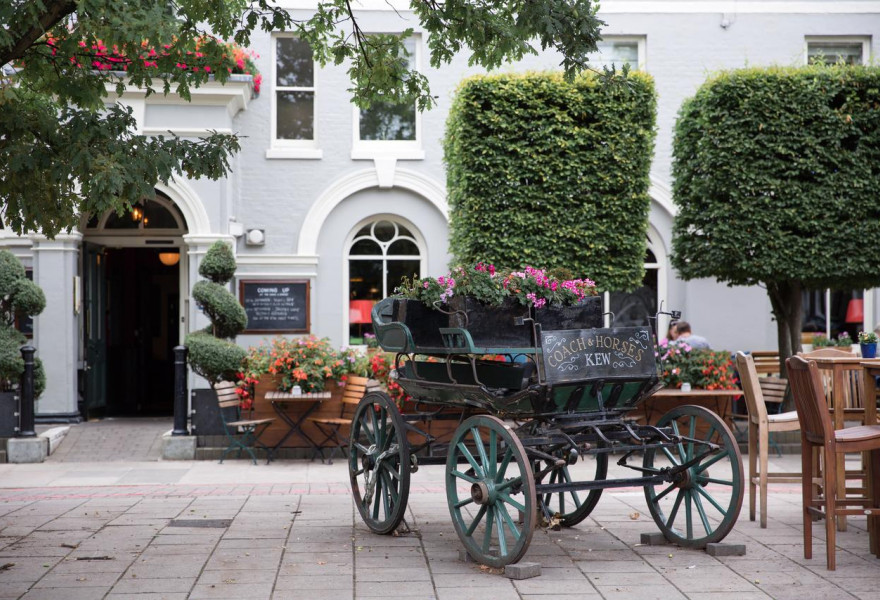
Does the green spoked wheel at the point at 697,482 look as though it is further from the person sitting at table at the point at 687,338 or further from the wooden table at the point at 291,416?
the person sitting at table at the point at 687,338

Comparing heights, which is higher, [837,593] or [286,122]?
[286,122]

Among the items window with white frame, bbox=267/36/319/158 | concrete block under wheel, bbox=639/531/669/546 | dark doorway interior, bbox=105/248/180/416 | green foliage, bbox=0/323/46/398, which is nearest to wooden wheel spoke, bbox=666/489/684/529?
concrete block under wheel, bbox=639/531/669/546

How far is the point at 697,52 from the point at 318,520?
431 inches

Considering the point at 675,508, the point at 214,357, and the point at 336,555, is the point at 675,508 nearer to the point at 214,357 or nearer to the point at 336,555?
the point at 336,555

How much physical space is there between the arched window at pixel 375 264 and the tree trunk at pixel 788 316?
5377 millimetres

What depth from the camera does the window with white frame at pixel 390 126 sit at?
49.4ft

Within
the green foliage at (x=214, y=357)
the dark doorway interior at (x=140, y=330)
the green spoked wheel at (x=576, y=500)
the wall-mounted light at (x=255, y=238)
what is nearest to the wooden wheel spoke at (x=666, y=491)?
the green spoked wheel at (x=576, y=500)

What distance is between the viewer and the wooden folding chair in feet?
36.0

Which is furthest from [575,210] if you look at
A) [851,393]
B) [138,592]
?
[138,592]

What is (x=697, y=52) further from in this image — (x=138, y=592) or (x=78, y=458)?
(x=138, y=592)

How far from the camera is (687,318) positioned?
49.8 ft

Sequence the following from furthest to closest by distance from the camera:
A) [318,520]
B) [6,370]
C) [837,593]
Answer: [6,370]
[318,520]
[837,593]

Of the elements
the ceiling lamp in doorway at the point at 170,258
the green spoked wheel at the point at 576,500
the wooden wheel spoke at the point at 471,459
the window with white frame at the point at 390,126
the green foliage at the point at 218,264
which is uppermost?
the window with white frame at the point at 390,126

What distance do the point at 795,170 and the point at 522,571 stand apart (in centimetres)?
806
